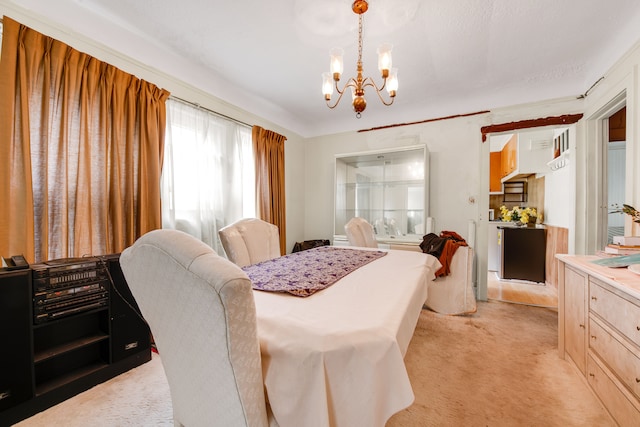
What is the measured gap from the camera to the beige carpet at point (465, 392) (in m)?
1.36

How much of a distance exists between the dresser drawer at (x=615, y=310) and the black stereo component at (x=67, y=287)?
2.83 metres

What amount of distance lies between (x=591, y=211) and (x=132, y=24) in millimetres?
4549

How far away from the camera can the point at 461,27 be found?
2.04 m

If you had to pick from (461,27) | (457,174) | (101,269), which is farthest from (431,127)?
(101,269)

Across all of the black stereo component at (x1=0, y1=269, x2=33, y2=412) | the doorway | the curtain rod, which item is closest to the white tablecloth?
the black stereo component at (x1=0, y1=269, x2=33, y2=412)

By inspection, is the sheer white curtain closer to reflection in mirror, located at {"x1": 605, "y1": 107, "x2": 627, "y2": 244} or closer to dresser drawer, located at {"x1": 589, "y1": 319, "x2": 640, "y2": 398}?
dresser drawer, located at {"x1": 589, "y1": 319, "x2": 640, "y2": 398}

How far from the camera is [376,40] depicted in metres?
2.19

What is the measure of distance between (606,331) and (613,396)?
1.00 ft

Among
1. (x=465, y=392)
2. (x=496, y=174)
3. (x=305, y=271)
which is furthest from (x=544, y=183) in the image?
(x=305, y=271)

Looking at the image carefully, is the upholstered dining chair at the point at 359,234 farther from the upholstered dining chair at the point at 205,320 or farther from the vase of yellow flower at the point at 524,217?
the vase of yellow flower at the point at 524,217

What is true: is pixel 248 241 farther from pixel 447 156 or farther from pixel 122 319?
pixel 447 156

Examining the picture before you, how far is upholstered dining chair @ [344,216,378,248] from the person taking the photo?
9.04ft

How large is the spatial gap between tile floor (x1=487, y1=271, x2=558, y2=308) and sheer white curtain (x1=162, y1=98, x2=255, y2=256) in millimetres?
3447

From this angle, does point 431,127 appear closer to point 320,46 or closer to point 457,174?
point 457,174
